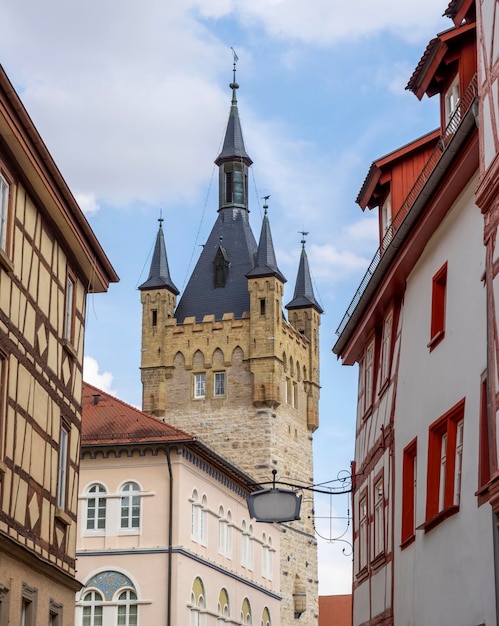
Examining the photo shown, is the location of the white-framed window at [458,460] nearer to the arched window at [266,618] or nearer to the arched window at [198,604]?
the arched window at [198,604]

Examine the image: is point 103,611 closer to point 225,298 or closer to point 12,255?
point 12,255

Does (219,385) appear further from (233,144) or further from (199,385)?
(233,144)

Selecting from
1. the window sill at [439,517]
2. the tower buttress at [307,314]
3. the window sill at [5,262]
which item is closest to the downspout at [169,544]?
the window sill at [5,262]

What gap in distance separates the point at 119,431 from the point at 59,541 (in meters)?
19.2

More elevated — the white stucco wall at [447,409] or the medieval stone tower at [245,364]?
the medieval stone tower at [245,364]

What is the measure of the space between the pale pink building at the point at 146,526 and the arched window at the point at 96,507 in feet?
0.10

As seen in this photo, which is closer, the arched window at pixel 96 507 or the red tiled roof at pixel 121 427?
the arched window at pixel 96 507

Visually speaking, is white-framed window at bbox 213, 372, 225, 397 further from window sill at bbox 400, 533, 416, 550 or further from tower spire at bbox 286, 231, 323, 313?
window sill at bbox 400, 533, 416, 550

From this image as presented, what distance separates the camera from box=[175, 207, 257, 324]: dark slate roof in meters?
76.7

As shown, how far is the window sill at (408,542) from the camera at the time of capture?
56.7ft

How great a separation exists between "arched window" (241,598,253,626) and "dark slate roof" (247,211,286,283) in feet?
100

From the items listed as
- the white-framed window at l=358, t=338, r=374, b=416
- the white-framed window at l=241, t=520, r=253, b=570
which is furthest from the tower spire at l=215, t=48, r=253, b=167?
the white-framed window at l=358, t=338, r=374, b=416

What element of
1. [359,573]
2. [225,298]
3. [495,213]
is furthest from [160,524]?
[225,298]

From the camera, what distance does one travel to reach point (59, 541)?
2127cm
